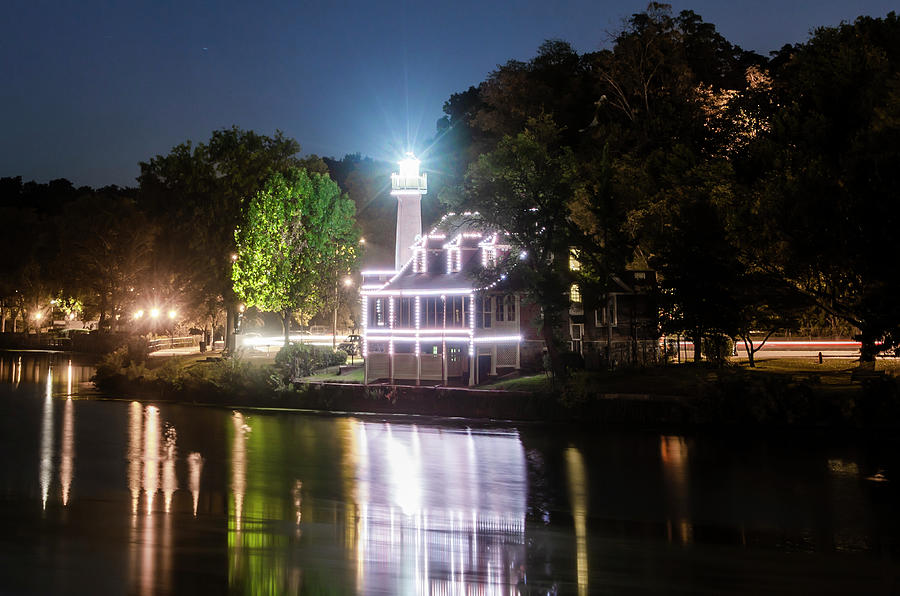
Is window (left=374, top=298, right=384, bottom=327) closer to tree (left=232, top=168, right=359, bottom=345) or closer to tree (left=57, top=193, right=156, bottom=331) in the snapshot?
tree (left=232, top=168, right=359, bottom=345)

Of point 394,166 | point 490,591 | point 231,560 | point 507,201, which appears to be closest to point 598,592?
point 490,591

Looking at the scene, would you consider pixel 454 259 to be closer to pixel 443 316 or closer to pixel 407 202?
pixel 443 316

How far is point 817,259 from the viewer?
2741 cm

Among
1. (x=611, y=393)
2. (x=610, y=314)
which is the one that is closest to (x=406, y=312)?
(x=610, y=314)

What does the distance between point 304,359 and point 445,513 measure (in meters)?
28.7

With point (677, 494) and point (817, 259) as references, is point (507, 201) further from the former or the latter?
point (677, 494)

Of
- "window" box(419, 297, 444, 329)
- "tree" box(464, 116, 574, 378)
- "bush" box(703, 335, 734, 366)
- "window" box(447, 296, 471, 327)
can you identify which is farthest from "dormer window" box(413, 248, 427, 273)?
"bush" box(703, 335, 734, 366)

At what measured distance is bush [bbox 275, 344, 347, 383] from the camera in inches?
1558

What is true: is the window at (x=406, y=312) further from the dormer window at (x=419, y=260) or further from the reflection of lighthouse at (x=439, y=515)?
the reflection of lighthouse at (x=439, y=515)

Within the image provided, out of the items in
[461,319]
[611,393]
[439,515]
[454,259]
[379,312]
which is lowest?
[439,515]

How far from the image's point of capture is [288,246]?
52.1 m

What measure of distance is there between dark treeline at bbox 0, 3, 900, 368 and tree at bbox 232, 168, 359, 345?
984 cm

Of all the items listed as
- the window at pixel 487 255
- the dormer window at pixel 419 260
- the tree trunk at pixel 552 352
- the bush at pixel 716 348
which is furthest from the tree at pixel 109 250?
the bush at pixel 716 348

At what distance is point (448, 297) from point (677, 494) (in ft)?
65.5
